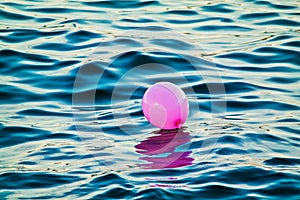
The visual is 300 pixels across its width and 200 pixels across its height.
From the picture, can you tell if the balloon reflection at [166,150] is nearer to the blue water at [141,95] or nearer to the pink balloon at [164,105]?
the blue water at [141,95]

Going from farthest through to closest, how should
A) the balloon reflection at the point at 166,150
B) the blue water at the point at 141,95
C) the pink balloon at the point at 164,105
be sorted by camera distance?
the pink balloon at the point at 164,105
the balloon reflection at the point at 166,150
the blue water at the point at 141,95

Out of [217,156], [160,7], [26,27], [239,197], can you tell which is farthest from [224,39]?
[239,197]

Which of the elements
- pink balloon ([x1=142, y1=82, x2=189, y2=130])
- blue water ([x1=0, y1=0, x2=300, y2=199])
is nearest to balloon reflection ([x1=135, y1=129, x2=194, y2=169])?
blue water ([x1=0, y1=0, x2=300, y2=199])

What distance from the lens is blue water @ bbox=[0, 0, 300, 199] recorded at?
6039mm

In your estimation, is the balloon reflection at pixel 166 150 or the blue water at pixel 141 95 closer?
the blue water at pixel 141 95

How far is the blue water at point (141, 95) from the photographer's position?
6.04 meters

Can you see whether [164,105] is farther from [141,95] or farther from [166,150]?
[141,95]

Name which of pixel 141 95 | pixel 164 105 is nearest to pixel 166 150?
pixel 164 105

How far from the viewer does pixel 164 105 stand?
22.1ft

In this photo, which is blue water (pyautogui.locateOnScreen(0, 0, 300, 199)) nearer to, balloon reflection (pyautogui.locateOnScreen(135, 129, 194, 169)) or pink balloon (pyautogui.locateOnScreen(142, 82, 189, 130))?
balloon reflection (pyautogui.locateOnScreen(135, 129, 194, 169))

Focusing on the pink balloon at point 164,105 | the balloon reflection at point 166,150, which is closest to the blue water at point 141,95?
the balloon reflection at point 166,150

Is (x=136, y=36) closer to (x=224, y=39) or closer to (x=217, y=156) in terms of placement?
(x=224, y=39)

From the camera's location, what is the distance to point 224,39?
976 centimetres

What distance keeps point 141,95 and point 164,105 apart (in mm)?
1359
